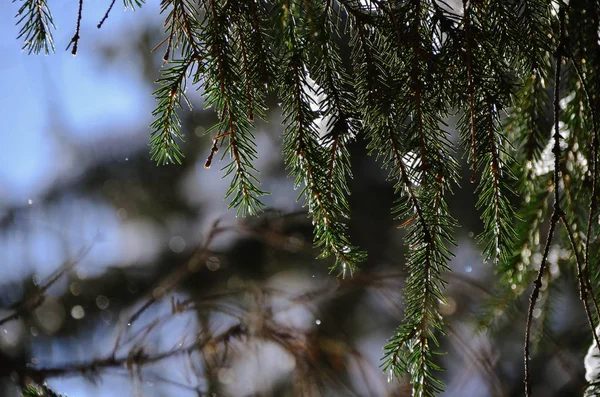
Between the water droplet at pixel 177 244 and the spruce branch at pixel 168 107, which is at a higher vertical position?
the water droplet at pixel 177 244

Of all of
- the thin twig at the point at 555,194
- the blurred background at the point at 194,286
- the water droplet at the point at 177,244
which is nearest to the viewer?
the thin twig at the point at 555,194

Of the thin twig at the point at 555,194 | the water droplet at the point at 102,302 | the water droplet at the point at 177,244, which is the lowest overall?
the thin twig at the point at 555,194

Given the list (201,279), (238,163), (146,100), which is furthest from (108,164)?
(238,163)

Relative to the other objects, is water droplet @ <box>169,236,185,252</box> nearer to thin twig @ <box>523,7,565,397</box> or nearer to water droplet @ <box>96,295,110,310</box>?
water droplet @ <box>96,295,110,310</box>

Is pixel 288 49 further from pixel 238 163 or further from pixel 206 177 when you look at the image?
pixel 206 177

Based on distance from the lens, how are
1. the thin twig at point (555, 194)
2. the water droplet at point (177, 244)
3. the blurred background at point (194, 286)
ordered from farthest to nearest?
the water droplet at point (177, 244) → the blurred background at point (194, 286) → the thin twig at point (555, 194)

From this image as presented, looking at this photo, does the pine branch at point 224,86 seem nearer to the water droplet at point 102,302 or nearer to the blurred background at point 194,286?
the blurred background at point 194,286

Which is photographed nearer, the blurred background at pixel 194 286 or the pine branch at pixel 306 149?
the pine branch at pixel 306 149

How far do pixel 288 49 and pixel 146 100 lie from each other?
7.74 feet

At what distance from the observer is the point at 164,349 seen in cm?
172

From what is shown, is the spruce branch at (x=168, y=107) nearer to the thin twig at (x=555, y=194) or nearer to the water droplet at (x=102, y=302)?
the thin twig at (x=555, y=194)

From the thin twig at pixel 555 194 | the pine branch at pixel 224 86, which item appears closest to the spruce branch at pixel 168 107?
the pine branch at pixel 224 86

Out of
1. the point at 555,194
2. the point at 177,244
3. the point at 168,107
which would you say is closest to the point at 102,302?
the point at 177,244

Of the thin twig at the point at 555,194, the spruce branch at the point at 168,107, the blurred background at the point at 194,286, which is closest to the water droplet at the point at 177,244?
the blurred background at the point at 194,286
